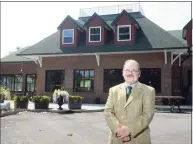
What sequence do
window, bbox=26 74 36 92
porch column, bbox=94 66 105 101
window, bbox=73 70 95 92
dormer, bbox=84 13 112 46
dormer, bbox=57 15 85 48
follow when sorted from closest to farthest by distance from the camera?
porch column, bbox=94 66 105 101, dormer, bbox=84 13 112 46, window, bbox=73 70 95 92, dormer, bbox=57 15 85 48, window, bbox=26 74 36 92

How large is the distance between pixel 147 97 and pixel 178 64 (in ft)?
63.2

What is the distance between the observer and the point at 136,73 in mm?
2553

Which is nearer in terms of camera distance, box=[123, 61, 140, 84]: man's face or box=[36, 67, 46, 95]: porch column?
box=[123, 61, 140, 84]: man's face

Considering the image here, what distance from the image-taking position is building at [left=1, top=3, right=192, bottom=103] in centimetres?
1956

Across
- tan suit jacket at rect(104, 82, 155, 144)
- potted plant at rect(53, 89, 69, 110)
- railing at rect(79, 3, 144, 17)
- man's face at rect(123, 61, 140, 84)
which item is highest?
railing at rect(79, 3, 144, 17)

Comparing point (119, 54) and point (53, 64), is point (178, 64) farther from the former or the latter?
point (53, 64)

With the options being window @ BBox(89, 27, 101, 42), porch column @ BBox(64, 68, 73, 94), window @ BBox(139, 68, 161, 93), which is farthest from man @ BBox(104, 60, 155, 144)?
porch column @ BBox(64, 68, 73, 94)

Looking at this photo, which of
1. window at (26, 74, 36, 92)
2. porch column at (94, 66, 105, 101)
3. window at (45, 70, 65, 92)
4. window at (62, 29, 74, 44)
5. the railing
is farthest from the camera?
window at (26, 74, 36, 92)

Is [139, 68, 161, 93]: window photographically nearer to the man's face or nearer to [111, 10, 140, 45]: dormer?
[111, 10, 140, 45]: dormer

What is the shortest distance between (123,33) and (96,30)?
7.63ft

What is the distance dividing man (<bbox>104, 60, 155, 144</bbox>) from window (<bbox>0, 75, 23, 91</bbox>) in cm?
2674

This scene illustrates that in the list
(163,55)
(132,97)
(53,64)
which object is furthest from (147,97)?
(53,64)

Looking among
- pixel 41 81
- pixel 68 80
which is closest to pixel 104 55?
pixel 68 80

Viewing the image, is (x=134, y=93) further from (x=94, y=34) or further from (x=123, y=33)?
(x=94, y=34)
